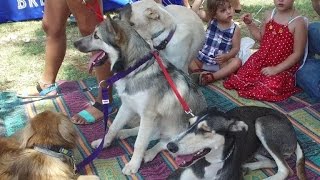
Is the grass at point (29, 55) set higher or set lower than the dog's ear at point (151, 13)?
lower

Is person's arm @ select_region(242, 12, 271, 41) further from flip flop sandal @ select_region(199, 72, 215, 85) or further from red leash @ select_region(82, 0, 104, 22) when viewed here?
red leash @ select_region(82, 0, 104, 22)

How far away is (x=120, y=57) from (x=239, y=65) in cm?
214

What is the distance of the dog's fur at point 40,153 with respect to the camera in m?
2.83

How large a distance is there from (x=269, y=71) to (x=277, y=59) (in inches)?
7.5

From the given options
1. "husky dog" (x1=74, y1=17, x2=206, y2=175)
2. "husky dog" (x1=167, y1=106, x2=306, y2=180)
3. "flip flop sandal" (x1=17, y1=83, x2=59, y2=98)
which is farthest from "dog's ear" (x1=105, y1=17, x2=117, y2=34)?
"flip flop sandal" (x1=17, y1=83, x2=59, y2=98)

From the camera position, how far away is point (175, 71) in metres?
3.63

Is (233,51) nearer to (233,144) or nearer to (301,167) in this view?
(301,167)

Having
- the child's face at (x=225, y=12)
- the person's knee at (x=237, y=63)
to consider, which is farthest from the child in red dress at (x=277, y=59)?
the child's face at (x=225, y=12)

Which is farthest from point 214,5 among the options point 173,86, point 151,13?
point 173,86

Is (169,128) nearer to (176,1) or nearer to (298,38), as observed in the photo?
(298,38)

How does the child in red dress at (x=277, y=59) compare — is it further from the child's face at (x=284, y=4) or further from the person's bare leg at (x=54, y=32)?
the person's bare leg at (x=54, y=32)

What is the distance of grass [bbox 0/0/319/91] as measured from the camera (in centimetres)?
551

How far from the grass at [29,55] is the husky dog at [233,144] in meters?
2.80

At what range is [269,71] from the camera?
469 centimetres
